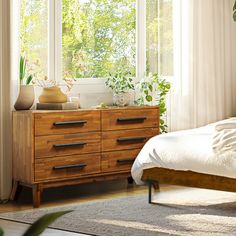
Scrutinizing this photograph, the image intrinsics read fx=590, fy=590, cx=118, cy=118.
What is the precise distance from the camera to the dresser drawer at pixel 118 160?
4.70 meters

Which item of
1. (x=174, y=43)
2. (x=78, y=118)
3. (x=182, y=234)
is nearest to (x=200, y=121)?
(x=174, y=43)

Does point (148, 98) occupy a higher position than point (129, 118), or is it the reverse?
point (148, 98)

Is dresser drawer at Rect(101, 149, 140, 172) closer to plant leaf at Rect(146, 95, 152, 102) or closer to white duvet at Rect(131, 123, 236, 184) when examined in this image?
white duvet at Rect(131, 123, 236, 184)

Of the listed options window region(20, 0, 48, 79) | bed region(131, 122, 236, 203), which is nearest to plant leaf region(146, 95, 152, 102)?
window region(20, 0, 48, 79)

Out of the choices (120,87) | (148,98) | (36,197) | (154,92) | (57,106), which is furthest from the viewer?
(154,92)

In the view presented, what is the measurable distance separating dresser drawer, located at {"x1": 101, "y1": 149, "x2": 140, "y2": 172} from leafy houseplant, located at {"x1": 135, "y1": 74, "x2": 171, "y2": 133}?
0.61 m

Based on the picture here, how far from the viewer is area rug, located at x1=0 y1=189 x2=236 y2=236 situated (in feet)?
11.3

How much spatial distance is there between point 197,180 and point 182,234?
2.05 feet

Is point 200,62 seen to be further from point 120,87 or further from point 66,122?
point 66,122

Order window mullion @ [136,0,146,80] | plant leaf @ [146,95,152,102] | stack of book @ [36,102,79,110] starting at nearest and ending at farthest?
1. stack of book @ [36,102,79,110]
2. plant leaf @ [146,95,152,102]
3. window mullion @ [136,0,146,80]

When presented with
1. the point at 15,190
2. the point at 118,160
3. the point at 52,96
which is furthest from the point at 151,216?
the point at 52,96

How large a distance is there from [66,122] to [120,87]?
38.4 inches

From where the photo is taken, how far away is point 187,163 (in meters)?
3.90

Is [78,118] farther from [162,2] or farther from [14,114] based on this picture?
[162,2]
